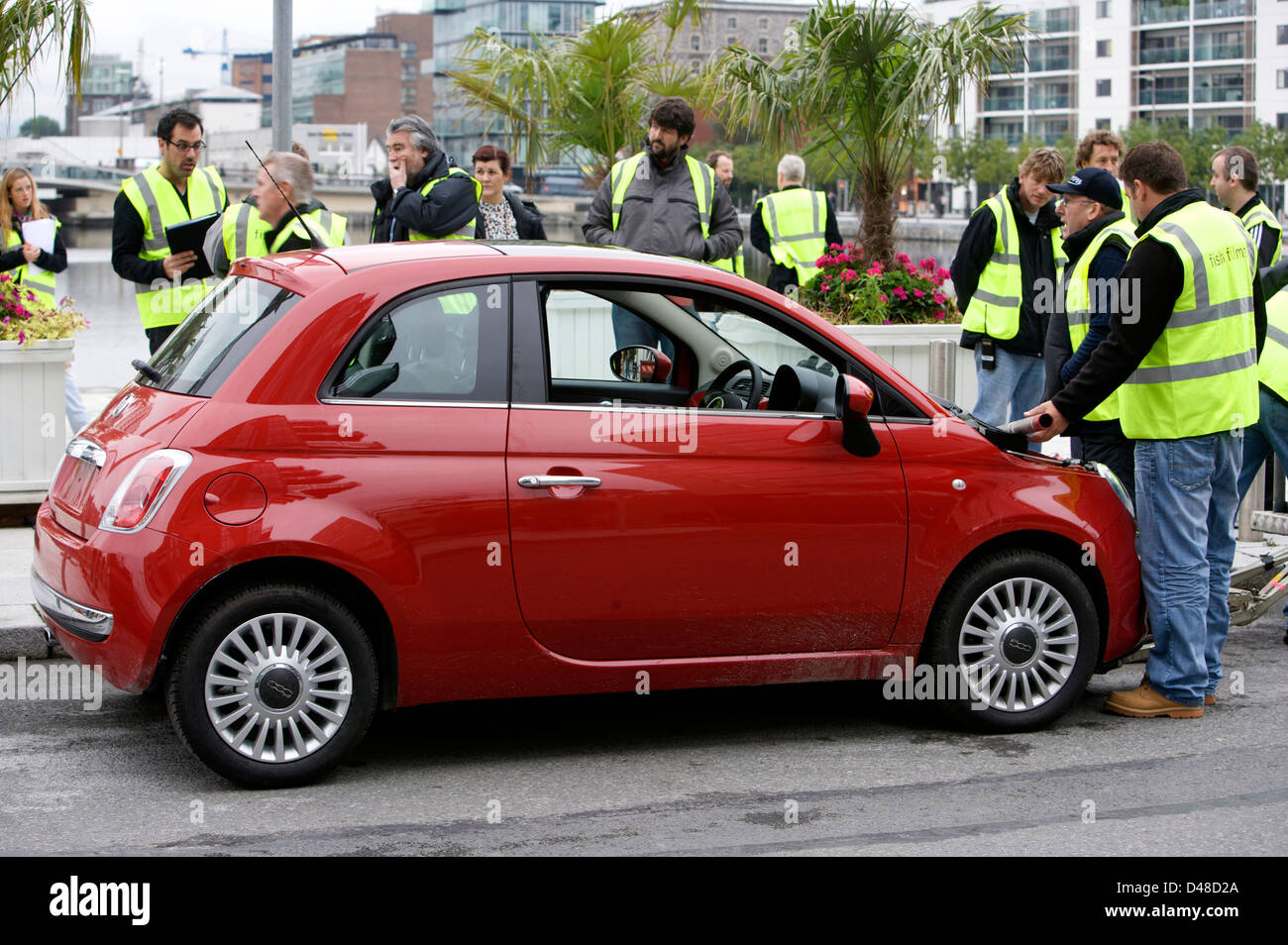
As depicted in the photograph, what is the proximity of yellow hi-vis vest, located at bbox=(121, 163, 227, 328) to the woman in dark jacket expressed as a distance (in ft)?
7.52

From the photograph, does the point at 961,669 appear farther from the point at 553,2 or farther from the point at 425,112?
the point at 425,112

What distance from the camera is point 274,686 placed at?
496cm

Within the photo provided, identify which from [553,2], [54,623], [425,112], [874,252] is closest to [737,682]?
[54,623]

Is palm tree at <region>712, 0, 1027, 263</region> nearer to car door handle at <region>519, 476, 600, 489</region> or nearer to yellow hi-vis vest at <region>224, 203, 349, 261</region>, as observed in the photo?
yellow hi-vis vest at <region>224, 203, 349, 261</region>

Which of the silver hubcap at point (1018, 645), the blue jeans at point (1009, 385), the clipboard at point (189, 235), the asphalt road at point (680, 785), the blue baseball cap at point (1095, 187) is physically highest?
the blue baseball cap at point (1095, 187)

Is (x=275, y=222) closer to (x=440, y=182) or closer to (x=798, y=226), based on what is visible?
(x=440, y=182)

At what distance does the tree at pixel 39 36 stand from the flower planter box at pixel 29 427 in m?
2.56

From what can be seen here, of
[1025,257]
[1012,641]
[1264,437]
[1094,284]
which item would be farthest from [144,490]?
[1025,257]

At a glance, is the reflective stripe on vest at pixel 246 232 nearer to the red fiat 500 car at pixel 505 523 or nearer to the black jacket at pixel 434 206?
the black jacket at pixel 434 206

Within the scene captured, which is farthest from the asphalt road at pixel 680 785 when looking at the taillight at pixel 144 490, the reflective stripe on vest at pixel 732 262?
the reflective stripe on vest at pixel 732 262

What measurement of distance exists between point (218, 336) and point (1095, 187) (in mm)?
3872

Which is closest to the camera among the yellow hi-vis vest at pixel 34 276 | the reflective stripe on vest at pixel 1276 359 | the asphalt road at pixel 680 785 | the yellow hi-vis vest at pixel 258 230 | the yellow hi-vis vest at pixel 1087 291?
the asphalt road at pixel 680 785

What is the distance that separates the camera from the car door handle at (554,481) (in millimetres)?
5109
